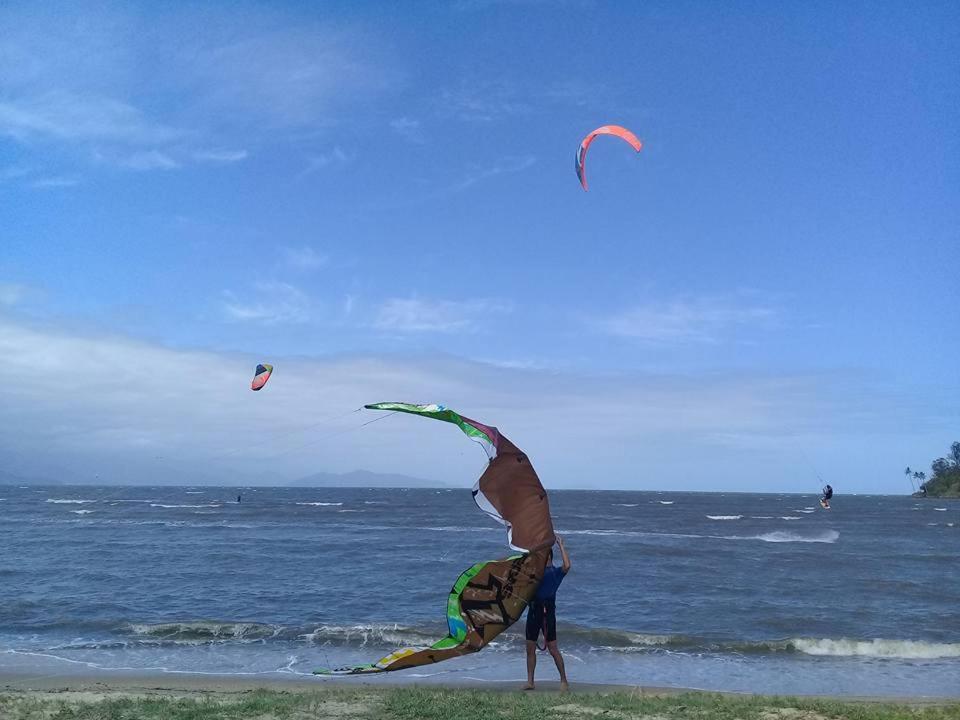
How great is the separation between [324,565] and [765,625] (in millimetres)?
14232

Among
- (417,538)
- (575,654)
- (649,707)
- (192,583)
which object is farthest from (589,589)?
(417,538)

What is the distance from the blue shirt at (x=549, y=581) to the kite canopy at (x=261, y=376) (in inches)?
240

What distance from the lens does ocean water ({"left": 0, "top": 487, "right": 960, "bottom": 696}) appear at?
1241 centimetres

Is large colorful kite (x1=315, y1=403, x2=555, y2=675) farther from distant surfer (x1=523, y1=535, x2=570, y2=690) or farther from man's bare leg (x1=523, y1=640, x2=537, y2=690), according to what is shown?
man's bare leg (x1=523, y1=640, x2=537, y2=690)

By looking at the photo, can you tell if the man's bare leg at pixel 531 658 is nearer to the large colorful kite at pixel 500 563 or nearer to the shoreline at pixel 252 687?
the shoreline at pixel 252 687

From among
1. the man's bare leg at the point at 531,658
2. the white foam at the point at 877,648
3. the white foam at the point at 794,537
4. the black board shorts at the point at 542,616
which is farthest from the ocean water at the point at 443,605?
the white foam at the point at 794,537

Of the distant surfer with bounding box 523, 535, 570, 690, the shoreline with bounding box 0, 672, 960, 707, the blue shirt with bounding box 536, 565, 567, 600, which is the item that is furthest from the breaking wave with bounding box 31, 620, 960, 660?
the blue shirt with bounding box 536, 565, 567, 600

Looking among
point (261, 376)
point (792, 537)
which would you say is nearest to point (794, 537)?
point (792, 537)

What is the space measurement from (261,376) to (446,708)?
7.04 m

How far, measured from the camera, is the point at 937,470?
164 metres

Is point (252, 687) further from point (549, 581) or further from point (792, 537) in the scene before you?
point (792, 537)

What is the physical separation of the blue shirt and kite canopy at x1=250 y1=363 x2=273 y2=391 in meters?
6.10

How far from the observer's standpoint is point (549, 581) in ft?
29.6

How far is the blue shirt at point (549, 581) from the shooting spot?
29.5 feet
